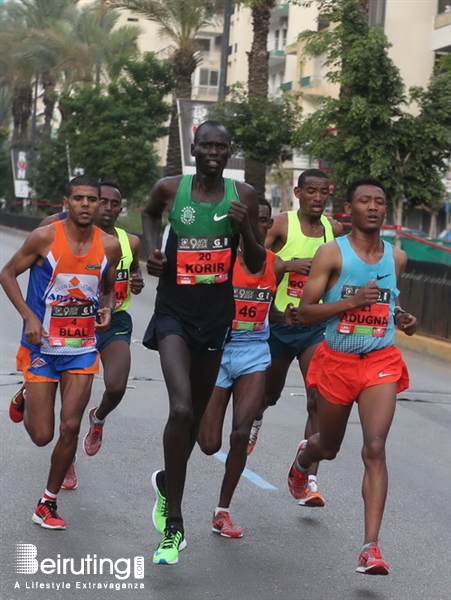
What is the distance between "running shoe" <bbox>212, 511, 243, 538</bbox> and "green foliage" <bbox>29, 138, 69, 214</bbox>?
51.2 metres

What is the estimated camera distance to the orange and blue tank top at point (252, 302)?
707 centimetres

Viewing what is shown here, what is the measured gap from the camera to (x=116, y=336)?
8289 millimetres

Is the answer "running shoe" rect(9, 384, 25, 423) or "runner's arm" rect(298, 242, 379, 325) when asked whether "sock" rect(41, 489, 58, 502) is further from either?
"runner's arm" rect(298, 242, 379, 325)

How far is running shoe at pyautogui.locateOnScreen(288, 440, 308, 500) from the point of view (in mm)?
7270

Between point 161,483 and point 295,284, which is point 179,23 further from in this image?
point 161,483

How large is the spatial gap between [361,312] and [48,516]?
6.77ft

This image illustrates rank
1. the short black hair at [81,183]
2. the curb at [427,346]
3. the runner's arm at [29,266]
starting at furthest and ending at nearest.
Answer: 1. the curb at [427,346]
2. the short black hair at [81,183]
3. the runner's arm at [29,266]

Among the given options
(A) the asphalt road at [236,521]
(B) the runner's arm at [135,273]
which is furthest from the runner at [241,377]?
(B) the runner's arm at [135,273]

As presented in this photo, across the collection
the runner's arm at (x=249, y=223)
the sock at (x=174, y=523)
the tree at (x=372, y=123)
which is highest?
the tree at (x=372, y=123)

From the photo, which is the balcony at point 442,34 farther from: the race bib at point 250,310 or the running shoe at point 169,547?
the running shoe at point 169,547

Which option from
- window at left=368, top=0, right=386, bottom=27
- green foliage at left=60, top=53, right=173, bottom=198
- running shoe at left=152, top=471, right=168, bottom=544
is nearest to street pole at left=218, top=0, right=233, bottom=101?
green foliage at left=60, top=53, right=173, bottom=198

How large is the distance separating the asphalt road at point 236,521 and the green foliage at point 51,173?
47.7 m

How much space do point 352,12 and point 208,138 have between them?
54.7 ft

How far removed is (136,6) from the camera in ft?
122
